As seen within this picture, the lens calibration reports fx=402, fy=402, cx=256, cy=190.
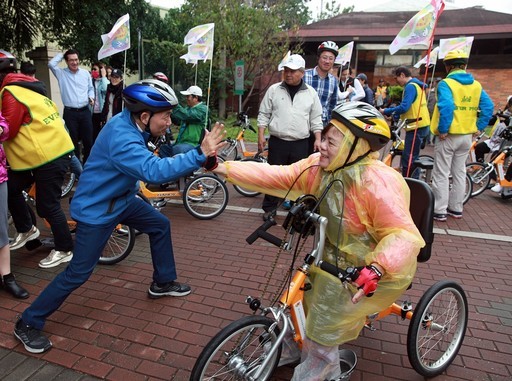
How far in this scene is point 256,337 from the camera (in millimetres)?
2297

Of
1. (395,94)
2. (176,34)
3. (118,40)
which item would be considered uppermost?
(176,34)

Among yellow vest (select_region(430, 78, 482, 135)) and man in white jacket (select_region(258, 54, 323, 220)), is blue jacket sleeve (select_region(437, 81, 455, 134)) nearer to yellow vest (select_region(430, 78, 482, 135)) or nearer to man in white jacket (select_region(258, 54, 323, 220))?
yellow vest (select_region(430, 78, 482, 135))

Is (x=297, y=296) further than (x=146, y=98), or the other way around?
(x=146, y=98)

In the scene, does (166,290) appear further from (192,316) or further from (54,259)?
(54,259)

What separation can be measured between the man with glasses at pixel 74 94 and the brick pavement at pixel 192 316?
3.19 meters

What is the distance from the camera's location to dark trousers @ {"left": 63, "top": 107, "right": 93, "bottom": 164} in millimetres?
6973

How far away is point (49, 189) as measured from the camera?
3834 mm

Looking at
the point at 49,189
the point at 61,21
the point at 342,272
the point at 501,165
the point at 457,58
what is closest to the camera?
the point at 342,272

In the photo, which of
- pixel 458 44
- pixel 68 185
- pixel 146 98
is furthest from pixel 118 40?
pixel 458 44

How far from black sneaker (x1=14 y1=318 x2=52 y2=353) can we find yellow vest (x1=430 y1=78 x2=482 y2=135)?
5.42 metres

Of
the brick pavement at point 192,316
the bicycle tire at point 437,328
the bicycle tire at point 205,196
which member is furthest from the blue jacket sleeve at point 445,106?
the bicycle tire at point 437,328

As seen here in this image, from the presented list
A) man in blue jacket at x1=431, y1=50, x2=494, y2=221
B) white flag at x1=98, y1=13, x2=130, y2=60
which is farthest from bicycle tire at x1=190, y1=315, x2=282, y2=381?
white flag at x1=98, y1=13, x2=130, y2=60

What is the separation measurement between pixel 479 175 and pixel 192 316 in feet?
20.5

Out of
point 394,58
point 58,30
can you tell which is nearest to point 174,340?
point 58,30
